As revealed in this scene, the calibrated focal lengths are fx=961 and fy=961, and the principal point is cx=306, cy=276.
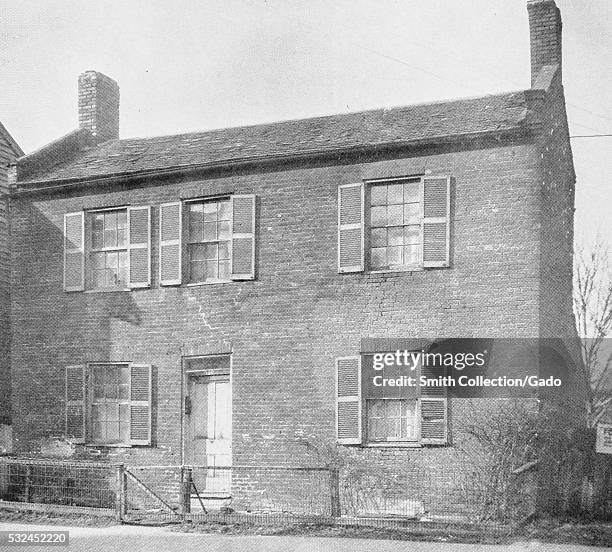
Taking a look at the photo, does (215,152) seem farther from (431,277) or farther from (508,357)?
(508,357)

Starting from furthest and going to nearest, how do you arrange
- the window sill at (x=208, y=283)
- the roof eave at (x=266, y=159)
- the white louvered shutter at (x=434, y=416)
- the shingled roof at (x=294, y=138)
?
the window sill at (x=208, y=283) < the shingled roof at (x=294, y=138) < the roof eave at (x=266, y=159) < the white louvered shutter at (x=434, y=416)

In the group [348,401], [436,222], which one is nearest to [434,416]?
[348,401]

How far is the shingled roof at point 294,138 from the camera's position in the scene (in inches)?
610

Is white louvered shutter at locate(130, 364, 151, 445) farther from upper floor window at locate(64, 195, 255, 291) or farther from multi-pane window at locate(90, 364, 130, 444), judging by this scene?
upper floor window at locate(64, 195, 255, 291)

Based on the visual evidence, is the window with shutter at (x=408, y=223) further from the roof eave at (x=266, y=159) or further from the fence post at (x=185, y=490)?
the fence post at (x=185, y=490)

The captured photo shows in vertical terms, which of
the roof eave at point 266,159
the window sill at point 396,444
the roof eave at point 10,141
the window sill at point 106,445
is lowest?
the window sill at point 106,445

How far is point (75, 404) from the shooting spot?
56.7ft

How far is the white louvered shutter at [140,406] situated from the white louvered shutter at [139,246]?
1.55 m

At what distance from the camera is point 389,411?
1522 cm

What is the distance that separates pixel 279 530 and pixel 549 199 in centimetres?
703

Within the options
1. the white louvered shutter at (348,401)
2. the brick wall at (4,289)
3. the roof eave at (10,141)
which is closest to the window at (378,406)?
the white louvered shutter at (348,401)

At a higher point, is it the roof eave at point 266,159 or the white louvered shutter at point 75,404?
the roof eave at point 266,159

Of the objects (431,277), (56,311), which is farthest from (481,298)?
(56,311)

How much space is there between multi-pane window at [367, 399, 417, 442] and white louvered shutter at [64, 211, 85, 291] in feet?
19.6
